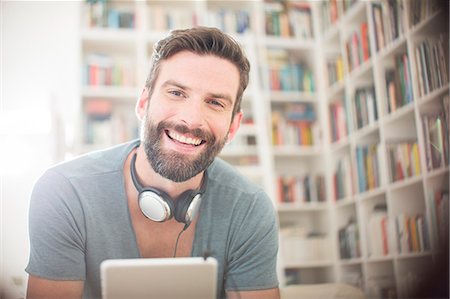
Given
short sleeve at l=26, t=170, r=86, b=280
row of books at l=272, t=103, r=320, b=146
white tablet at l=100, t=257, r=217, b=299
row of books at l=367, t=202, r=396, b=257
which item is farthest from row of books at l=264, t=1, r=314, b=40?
white tablet at l=100, t=257, r=217, b=299

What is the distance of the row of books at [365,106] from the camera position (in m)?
2.51

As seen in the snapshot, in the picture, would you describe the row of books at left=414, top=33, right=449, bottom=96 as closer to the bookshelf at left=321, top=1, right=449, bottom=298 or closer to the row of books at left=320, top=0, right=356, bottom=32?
the bookshelf at left=321, top=1, right=449, bottom=298

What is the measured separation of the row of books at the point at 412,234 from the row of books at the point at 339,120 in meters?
0.78

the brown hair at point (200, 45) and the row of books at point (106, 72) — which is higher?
the row of books at point (106, 72)

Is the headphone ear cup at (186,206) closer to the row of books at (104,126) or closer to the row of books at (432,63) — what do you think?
the row of books at (432,63)

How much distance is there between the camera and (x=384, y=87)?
7.87 ft

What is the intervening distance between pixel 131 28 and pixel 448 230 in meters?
2.08

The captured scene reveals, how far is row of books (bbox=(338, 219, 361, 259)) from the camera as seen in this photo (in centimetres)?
264

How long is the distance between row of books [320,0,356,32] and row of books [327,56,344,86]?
→ 0.74 ft

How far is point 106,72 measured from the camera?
109 inches

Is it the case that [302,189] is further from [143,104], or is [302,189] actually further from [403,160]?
[143,104]

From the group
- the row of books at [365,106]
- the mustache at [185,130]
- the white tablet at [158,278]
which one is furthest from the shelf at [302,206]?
the white tablet at [158,278]

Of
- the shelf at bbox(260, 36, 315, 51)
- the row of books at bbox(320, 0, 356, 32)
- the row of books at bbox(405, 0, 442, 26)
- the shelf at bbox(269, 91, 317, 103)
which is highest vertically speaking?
the row of books at bbox(320, 0, 356, 32)

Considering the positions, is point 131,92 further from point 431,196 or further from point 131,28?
point 431,196
